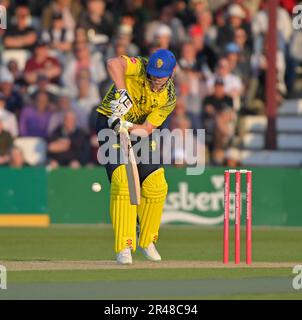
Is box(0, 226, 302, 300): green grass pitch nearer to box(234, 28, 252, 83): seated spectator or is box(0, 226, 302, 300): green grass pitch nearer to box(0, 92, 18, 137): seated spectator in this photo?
box(0, 92, 18, 137): seated spectator

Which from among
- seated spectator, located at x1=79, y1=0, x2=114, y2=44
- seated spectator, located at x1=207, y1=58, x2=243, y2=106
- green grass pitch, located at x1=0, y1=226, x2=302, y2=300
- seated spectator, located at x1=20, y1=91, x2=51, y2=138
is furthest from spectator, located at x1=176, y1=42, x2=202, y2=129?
green grass pitch, located at x1=0, y1=226, x2=302, y2=300

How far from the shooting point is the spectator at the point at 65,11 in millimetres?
25906

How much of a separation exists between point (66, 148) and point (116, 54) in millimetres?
2176

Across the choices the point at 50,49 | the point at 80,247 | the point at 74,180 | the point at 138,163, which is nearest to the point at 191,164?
the point at 74,180

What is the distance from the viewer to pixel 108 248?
1777cm

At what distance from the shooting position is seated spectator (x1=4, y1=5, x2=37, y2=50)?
25516 millimetres

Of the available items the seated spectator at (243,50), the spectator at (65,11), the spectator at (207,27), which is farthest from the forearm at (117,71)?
the spectator at (65,11)

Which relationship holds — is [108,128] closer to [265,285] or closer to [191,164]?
[265,285]

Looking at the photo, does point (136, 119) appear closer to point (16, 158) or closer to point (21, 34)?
point (16, 158)

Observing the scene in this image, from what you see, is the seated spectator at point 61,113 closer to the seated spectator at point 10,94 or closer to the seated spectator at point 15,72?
the seated spectator at point 10,94

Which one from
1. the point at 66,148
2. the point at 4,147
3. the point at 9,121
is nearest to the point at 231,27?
the point at 66,148

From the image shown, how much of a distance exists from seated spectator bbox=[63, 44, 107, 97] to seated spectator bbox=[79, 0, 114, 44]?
747 mm

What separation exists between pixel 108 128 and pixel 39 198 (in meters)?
7.94
